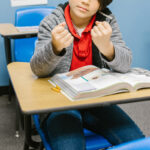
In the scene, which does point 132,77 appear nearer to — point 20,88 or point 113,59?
point 113,59

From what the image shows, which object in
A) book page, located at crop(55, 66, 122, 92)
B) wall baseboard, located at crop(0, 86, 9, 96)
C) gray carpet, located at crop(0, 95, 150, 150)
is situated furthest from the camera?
wall baseboard, located at crop(0, 86, 9, 96)

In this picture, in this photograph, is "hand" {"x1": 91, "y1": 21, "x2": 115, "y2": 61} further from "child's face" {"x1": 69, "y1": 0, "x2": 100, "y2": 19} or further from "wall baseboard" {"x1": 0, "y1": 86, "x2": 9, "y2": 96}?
"wall baseboard" {"x1": 0, "y1": 86, "x2": 9, "y2": 96}

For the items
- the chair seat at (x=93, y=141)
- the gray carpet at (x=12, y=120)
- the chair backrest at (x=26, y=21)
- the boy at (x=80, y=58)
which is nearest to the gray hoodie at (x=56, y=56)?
the boy at (x=80, y=58)

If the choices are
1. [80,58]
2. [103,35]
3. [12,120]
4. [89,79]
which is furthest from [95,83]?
[12,120]

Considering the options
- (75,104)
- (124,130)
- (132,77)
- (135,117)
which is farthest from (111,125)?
(135,117)

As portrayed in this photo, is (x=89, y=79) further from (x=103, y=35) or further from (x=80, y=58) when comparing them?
(x=80, y=58)

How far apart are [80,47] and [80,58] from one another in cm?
5

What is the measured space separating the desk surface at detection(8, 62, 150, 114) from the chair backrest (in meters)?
1.22

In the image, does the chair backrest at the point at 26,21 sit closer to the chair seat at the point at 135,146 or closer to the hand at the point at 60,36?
the hand at the point at 60,36

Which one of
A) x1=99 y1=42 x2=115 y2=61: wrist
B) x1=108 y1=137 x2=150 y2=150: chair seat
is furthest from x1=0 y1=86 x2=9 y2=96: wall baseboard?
x1=108 y1=137 x2=150 y2=150: chair seat

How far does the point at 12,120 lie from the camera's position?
2.21 meters

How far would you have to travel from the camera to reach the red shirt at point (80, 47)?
1217 millimetres

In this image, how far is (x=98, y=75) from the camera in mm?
995

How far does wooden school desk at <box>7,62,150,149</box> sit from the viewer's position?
76 cm
